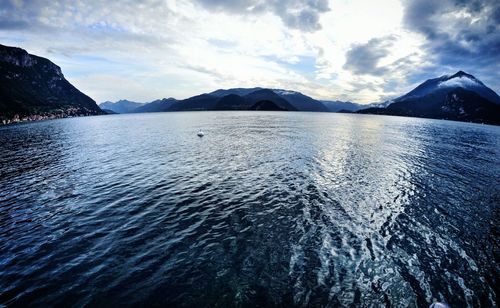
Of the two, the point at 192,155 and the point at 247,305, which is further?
the point at 192,155

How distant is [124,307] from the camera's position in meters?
13.3

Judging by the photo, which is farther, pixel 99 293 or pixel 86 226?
pixel 86 226

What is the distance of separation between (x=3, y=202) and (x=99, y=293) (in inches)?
1002

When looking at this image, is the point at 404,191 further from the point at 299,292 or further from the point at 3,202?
the point at 3,202

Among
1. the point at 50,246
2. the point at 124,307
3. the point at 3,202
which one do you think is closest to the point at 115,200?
the point at 50,246

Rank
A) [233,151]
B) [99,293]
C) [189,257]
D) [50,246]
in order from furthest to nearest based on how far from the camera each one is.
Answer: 1. [233,151]
2. [50,246]
3. [189,257]
4. [99,293]

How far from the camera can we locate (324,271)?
16.5 metres

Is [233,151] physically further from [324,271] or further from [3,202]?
[324,271]

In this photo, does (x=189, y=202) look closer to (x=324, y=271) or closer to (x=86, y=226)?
(x=86, y=226)

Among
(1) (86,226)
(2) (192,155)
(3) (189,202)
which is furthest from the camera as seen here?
(2) (192,155)

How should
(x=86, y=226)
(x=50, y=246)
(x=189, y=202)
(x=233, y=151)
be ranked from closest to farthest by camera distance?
(x=50, y=246) < (x=86, y=226) < (x=189, y=202) < (x=233, y=151)

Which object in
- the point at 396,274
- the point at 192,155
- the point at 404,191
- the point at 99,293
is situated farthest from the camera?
the point at 192,155

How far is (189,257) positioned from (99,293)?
5.87 m

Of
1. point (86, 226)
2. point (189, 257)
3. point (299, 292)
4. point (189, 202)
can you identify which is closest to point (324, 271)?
point (299, 292)
